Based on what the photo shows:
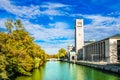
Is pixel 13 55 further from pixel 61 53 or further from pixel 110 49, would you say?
pixel 61 53

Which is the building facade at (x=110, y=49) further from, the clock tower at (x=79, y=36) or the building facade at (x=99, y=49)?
the clock tower at (x=79, y=36)

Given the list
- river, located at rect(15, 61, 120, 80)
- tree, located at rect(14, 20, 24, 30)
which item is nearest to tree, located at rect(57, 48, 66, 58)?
river, located at rect(15, 61, 120, 80)

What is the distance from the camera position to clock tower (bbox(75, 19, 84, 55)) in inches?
5719

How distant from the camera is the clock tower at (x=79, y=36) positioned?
145250mm

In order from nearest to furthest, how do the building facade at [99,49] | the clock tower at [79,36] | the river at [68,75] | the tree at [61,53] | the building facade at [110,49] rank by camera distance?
1. the river at [68,75]
2. the building facade at [110,49]
3. the building facade at [99,49]
4. the clock tower at [79,36]
5. the tree at [61,53]

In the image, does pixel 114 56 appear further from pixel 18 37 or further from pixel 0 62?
pixel 0 62

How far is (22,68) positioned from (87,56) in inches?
3940

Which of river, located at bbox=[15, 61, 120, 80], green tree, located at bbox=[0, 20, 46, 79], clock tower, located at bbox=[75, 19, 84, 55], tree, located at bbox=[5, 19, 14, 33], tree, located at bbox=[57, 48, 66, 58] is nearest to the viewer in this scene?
green tree, located at bbox=[0, 20, 46, 79]

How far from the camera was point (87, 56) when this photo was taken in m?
131

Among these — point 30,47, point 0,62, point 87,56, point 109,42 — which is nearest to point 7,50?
point 0,62

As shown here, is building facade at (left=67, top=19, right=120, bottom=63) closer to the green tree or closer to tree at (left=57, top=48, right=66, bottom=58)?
tree at (left=57, top=48, right=66, bottom=58)

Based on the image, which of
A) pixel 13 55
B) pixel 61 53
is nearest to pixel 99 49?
Answer: pixel 13 55

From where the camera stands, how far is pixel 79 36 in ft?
478

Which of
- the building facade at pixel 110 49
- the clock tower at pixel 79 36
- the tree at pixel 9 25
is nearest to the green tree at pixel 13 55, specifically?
the tree at pixel 9 25
